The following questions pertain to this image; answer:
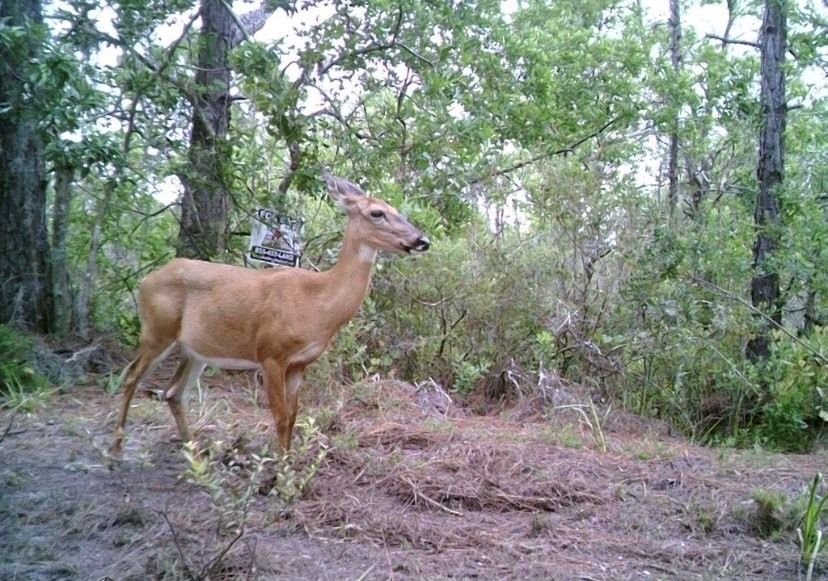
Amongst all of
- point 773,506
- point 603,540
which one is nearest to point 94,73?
point 603,540

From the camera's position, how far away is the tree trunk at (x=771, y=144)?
923cm

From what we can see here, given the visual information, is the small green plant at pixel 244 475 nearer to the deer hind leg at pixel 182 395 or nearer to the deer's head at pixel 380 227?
the deer hind leg at pixel 182 395

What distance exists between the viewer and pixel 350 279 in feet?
19.6

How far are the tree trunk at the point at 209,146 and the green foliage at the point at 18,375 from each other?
176cm

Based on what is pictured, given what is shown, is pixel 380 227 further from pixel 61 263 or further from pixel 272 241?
pixel 61 263

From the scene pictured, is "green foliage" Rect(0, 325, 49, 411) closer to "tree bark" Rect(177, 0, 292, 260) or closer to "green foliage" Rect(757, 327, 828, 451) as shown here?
"tree bark" Rect(177, 0, 292, 260)

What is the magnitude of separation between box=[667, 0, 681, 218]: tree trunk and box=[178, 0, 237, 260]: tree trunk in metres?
4.41

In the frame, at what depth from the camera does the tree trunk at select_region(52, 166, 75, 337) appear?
8.93m

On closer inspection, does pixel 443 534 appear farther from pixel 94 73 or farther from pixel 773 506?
pixel 94 73

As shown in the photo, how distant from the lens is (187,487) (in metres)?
5.46

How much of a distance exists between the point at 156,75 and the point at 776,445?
244 inches

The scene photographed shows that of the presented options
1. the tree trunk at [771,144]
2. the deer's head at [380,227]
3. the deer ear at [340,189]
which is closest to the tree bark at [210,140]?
the deer ear at [340,189]

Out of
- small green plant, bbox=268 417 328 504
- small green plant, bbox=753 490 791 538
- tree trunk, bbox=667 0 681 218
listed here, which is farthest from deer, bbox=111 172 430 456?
tree trunk, bbox=667 0 681 218

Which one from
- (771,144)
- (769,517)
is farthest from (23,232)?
(771,144)
